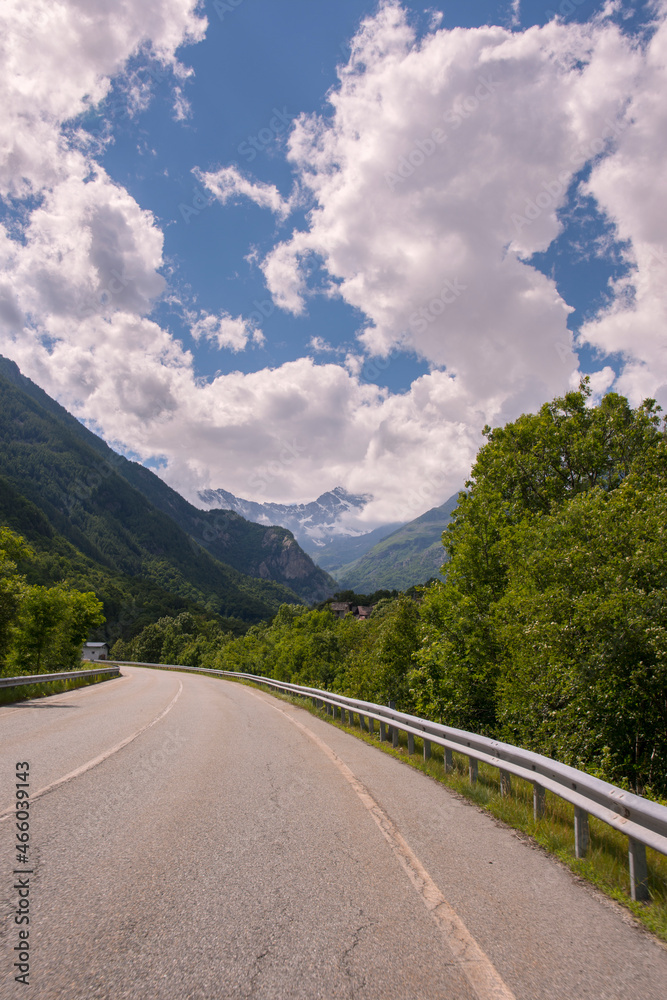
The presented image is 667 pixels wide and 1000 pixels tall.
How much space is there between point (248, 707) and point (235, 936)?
17334 millimetres

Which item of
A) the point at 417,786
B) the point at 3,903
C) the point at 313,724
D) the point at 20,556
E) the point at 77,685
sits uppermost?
the point at 20,556

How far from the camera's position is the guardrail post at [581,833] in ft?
15.6

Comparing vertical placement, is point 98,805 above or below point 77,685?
above

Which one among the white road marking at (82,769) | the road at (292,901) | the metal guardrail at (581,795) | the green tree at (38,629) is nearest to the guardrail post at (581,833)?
the metal guardrail at (581,795)

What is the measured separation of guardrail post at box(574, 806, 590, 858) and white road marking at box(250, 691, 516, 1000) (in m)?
1.62

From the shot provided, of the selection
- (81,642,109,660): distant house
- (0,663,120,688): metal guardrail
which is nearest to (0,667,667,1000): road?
(0,663,120,688): metal guardrail

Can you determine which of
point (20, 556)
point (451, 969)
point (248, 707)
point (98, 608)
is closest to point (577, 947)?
point (451, 969)

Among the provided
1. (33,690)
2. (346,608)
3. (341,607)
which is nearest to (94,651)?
(341,607)

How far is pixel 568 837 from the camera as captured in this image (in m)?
5.14

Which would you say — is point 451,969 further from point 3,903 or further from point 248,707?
point 248,707

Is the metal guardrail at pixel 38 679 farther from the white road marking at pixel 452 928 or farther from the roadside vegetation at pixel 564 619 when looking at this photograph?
the white road marking at pixel 452 928

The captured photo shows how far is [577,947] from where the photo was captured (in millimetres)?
3158

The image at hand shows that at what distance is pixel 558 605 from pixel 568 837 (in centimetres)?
560

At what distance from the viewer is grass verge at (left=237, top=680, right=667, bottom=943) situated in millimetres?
3855
